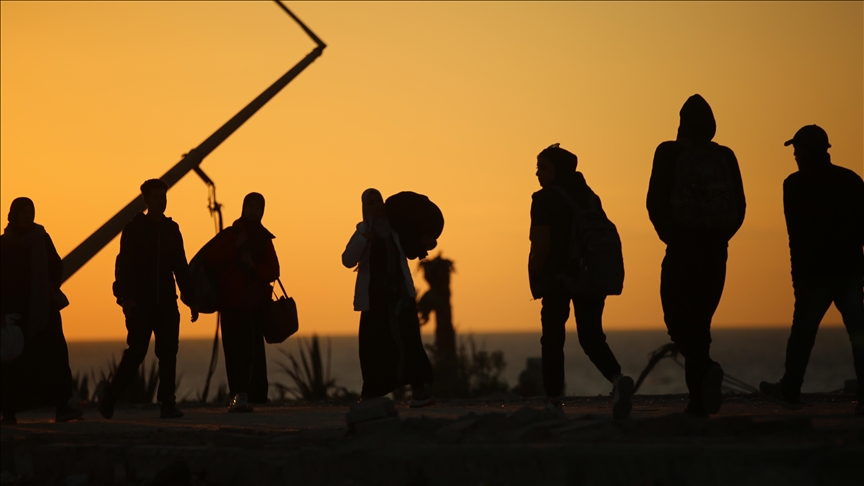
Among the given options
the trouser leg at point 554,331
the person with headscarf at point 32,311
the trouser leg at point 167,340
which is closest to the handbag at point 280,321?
the trouser leg at point 167,340

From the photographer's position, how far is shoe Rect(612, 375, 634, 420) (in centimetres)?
762

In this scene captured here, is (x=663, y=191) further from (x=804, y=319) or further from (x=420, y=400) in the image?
(x=420, y=400)

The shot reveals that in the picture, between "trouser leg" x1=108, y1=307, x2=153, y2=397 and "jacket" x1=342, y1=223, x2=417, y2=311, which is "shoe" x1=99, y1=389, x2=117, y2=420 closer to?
"trouser leg" x1=108, y1=307, x2=153, y2=397

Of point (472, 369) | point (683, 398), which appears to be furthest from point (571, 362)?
point (683, 398)

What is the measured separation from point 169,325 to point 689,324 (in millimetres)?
4524

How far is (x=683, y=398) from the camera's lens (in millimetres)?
10477

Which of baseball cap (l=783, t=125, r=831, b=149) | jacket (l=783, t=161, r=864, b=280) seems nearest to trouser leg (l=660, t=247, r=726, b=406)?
jacket (l=783, t=161, r=864, b=280)

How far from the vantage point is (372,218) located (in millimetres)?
10000

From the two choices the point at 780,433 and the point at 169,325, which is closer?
the point at 780,433

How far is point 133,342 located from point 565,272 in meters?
3.88

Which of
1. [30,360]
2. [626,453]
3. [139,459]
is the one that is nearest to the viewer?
[626,453]

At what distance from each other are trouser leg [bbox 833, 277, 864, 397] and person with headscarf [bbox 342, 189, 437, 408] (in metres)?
3.36

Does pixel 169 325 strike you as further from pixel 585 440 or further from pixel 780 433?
pixel 780 433

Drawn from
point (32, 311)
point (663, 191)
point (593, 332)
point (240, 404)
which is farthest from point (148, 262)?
point (663, 191)
